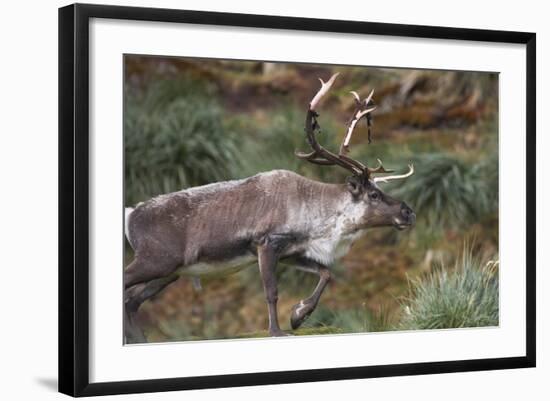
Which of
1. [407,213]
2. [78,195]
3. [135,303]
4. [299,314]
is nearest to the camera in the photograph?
[78,195]

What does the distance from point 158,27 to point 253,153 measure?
3.12 ft

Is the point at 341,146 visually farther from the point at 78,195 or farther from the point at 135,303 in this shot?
the point at 78,195

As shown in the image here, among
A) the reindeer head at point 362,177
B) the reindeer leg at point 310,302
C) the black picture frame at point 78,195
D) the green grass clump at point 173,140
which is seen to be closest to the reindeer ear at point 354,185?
the reindeer head at point 362,177

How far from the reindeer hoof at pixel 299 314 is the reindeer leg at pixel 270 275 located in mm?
125

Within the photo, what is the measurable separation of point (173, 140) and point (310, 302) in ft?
4.15

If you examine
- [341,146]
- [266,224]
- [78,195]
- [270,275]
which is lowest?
[270,275]

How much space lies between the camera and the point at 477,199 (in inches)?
340

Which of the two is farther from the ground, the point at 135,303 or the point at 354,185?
the point at 354,185

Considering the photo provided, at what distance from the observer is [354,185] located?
26.8 ft

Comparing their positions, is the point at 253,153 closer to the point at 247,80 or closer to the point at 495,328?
the point at 247,80

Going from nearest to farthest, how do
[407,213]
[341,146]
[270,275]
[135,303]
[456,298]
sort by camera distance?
[135,303]
[270,275]
[341,146]
[407,213]
[456,298]

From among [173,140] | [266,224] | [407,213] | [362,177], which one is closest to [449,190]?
[407,213]

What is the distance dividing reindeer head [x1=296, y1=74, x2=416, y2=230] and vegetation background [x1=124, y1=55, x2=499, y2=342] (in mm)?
53

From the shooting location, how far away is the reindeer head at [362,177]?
8.09 m
